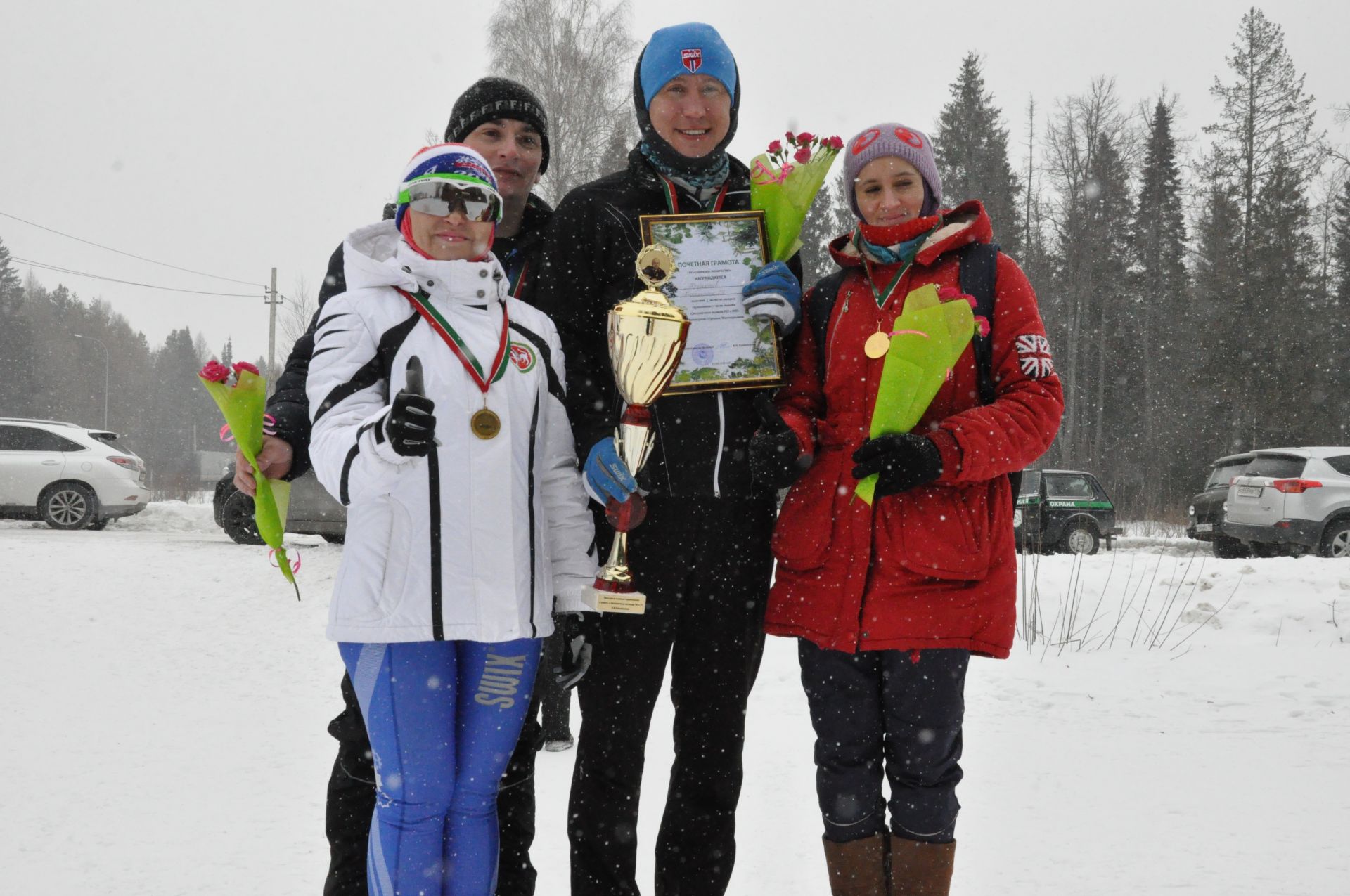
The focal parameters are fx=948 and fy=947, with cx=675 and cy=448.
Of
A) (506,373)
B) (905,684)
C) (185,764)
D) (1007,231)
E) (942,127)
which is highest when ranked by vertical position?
(942,127)

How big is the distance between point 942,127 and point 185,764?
31.5 metres

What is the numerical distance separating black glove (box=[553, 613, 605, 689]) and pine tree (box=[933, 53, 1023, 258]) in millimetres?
29047

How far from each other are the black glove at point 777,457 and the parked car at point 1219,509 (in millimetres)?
12938

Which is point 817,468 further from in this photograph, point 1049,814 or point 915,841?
point 1049,814

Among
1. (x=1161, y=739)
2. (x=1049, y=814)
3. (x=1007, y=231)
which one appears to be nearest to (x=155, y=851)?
(x=1049, y=814)

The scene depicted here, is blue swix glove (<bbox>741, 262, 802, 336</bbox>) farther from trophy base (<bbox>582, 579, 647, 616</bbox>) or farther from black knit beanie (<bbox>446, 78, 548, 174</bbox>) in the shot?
black knit beanie (<bbox>446, 78, 548, 174</bbox>)

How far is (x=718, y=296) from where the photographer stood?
2236mm

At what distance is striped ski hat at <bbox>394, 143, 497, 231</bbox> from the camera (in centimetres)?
203

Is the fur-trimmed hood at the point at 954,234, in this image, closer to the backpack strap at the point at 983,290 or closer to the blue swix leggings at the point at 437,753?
the backpack strap at the point at 983,290

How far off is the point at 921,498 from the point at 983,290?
0.50m

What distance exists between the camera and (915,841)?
2039mm

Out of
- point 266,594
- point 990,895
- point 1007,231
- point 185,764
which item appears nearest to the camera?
point 990,895

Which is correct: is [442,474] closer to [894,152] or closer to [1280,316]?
[894,152]

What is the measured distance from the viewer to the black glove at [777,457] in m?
2.06
